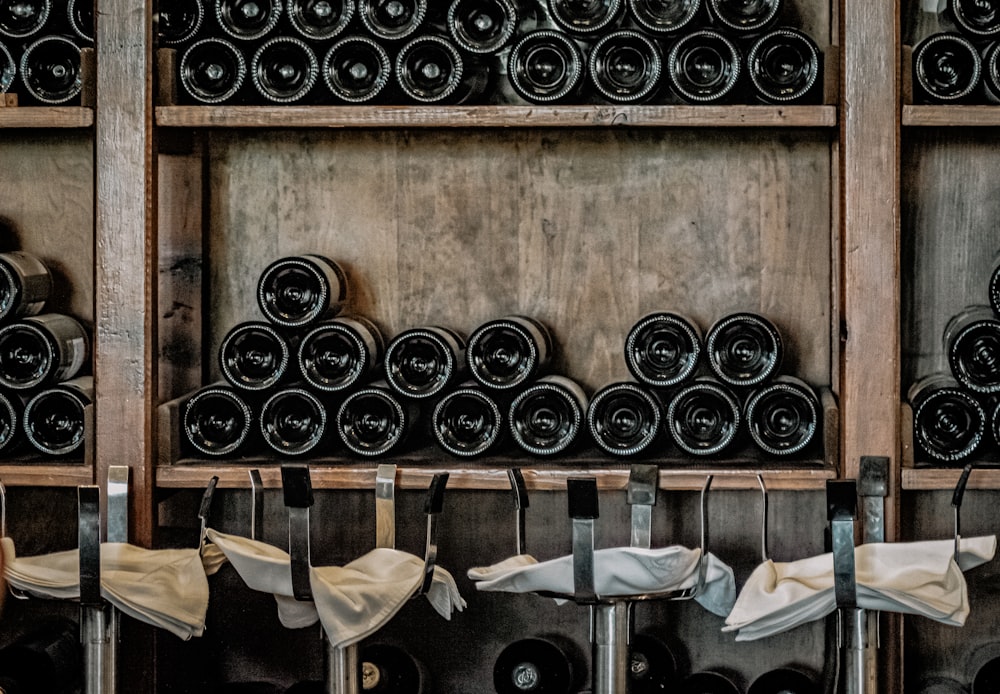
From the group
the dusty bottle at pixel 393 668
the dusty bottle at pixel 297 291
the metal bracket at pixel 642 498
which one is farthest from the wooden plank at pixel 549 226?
the dusty bottle at pixel 393 668

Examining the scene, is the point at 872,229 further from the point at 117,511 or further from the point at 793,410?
the point at 117,511

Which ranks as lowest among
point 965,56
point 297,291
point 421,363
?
point 421,363

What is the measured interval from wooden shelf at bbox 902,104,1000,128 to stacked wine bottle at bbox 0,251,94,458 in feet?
4.87

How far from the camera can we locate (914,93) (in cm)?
176

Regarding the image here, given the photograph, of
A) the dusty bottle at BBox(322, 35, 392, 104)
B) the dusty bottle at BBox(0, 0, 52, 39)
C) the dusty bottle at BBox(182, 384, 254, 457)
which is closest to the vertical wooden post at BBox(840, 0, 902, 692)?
the dusty bottle at BBox(322, 35, 392, 104)

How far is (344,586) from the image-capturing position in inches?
60.6

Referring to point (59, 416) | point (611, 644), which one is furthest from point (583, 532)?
point (59, 416)

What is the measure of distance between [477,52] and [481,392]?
588mm

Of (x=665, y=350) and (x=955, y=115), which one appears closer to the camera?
(x=955, y=115)

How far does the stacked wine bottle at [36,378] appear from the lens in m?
1.79

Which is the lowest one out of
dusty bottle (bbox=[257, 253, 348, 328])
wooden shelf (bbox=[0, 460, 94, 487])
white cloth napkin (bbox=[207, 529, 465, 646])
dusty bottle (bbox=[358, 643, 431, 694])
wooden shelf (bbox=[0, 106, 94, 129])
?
dusty bottle (bbox=[358, 643, 431, 694])

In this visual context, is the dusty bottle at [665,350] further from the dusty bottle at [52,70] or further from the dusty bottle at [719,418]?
the dusty bottle at [52,70]

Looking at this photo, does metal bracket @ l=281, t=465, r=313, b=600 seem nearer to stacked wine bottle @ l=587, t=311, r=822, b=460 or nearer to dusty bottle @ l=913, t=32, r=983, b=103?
stacked wine bottle @ l=587, t=311, r=822, b=460

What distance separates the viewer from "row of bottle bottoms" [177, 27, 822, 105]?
5.72 ft
